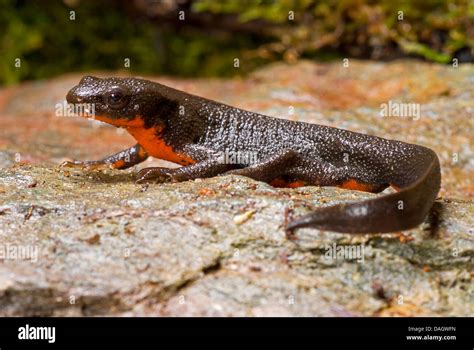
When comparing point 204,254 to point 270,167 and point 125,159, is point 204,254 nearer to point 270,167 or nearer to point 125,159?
point 270,167

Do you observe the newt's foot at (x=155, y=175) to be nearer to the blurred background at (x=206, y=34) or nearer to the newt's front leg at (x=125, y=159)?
the newt's front leg at (x=125, y=159)

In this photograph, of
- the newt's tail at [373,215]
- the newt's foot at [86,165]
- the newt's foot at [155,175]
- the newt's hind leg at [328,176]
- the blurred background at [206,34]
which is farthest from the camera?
the blurred background at [206,34]

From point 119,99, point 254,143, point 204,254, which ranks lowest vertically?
point 204,254

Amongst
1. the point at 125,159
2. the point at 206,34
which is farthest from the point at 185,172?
the point at 206,34

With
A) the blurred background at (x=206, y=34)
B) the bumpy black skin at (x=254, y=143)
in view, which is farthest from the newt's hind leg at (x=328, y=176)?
the blurred background at (x=206, y=34)
